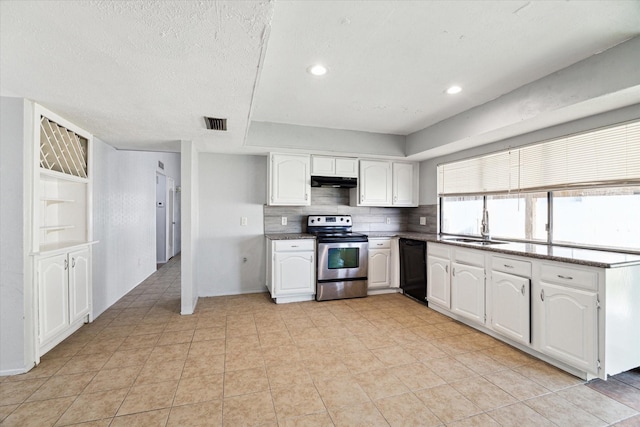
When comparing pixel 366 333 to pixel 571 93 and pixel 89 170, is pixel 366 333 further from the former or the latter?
pixel 89 170

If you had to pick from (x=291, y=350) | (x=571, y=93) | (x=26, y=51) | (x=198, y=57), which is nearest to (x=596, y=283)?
(x=571, y=93)

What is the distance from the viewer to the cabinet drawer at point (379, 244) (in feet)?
13.6

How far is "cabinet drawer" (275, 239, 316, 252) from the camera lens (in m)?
3.75

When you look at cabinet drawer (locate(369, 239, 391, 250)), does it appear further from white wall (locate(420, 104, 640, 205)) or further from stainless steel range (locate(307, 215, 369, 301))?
white wall (locate(420, 104, 640, 205))

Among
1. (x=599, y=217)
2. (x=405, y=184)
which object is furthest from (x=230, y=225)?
(x=599, y=217)

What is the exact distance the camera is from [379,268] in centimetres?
416

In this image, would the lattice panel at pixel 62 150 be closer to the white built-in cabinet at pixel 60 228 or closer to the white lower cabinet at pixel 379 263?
the white built-in cabinet at pixel 60 228

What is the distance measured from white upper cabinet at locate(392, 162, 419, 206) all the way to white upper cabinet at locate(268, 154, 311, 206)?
1.39 metres

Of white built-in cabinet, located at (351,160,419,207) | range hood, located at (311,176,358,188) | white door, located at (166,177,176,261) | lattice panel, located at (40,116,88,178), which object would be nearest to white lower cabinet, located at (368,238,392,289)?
white built-in cabinet, located at (351,160,419,207)

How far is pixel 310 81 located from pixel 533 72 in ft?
5.86

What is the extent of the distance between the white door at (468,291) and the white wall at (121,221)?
13.2 feet

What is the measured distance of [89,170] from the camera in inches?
122

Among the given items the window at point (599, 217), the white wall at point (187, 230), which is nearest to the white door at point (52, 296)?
the white wall at point (187, 230)

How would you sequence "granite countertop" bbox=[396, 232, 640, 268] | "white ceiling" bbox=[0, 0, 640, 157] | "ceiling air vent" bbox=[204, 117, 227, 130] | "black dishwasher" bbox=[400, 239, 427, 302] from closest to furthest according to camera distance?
"white ceiling" bbox=[0, 0, 640, 157] < "granite countertop" bbox=[396, 232, 640, 268] < "ceiling air vent" bbox=[204, 117, 227, 130] < "black dishwasher" bbox=[400, 239, 427, 302]
